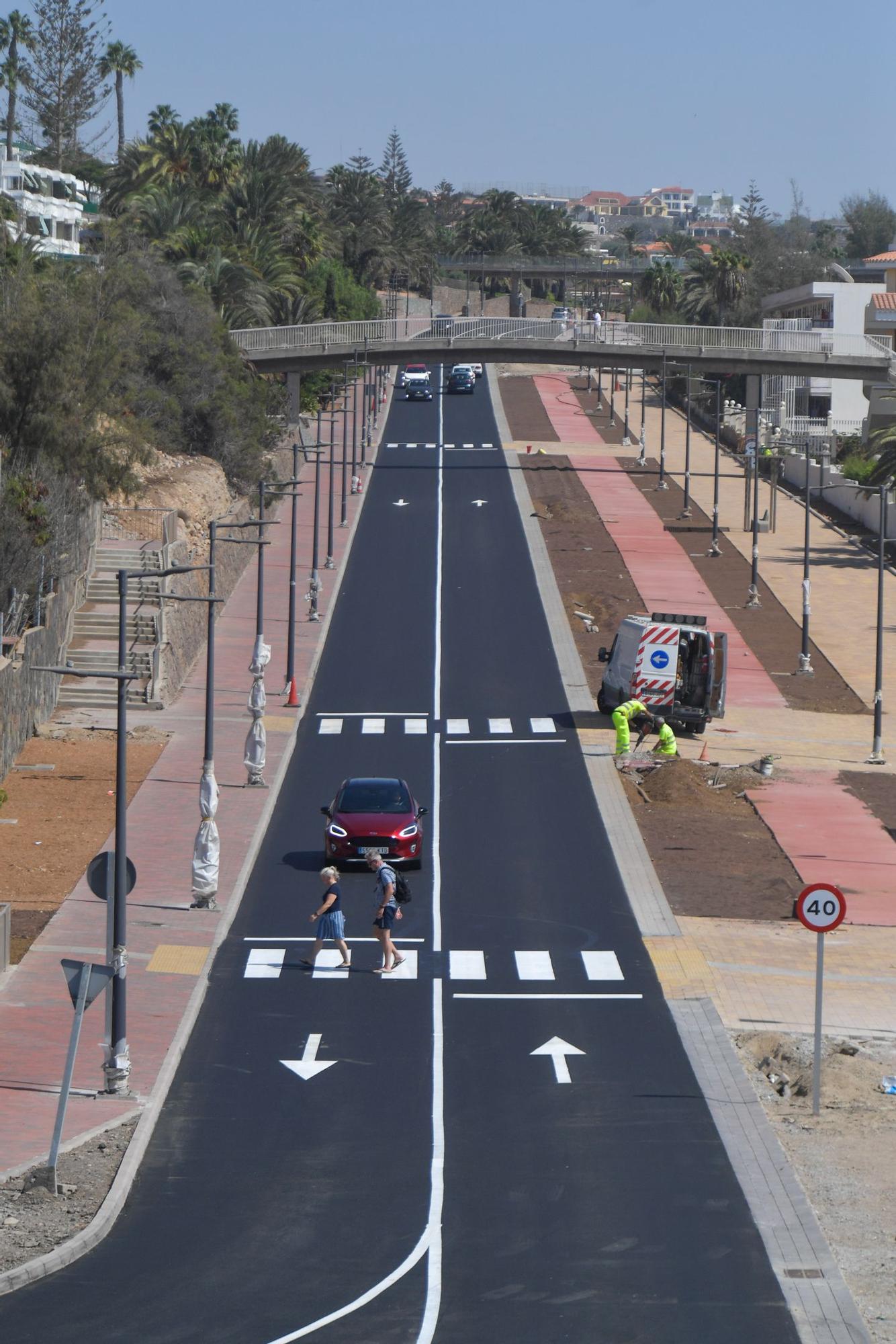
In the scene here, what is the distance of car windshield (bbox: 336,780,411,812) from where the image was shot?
34.1 meters

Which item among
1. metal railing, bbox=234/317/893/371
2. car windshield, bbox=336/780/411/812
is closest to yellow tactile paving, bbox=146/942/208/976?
car windshield, bbox=336/780/411/812

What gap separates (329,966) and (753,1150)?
956 centimetres

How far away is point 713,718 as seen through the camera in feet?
159

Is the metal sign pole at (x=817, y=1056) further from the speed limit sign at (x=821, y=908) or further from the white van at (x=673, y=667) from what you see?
the white van at (x=673, y=667)

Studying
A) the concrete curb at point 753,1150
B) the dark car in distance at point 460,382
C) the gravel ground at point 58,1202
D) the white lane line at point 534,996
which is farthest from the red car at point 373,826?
the dark car in distance at point 460,382

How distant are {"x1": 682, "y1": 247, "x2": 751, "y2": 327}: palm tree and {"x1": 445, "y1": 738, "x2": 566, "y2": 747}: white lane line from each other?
9640 centimetres

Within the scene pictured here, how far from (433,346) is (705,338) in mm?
13007

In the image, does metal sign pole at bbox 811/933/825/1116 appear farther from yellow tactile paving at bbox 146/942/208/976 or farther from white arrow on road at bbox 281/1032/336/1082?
yellow tactile paving at bbox 146/942/208/976

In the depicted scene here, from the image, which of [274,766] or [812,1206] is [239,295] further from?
[812,1206]

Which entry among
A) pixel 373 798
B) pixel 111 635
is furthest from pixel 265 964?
pixel 111 635

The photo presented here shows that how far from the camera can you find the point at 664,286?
155 metres

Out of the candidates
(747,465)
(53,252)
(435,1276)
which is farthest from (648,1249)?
(53,252)

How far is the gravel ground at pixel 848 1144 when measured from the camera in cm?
1622

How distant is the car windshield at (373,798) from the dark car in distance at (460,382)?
98.9 metres
